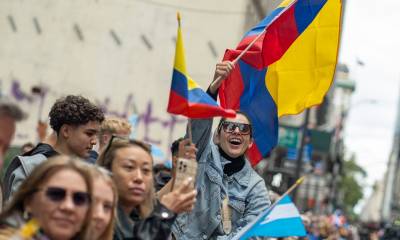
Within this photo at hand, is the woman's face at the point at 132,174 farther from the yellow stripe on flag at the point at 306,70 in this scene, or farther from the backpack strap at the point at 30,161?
the yellow stripe on flag at the point at 306,70

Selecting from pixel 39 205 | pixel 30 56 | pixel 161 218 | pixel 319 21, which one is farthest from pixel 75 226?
pixel 30 56

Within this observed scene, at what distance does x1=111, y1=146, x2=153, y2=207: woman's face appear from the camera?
17.0 feet

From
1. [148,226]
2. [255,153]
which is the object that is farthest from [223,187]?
[148,226]

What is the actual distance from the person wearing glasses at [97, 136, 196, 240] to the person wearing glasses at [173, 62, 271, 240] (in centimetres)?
132

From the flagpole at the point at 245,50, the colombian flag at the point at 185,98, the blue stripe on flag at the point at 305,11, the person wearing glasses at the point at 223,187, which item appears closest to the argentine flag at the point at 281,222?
the person wearing glasses at the point at 223,187

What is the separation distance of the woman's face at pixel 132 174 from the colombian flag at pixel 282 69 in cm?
282

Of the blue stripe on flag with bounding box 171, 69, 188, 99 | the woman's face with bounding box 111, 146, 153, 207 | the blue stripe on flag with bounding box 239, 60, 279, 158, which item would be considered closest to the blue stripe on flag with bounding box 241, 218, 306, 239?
the blue stripe on flag with bounding box 239, 60, 279, 158

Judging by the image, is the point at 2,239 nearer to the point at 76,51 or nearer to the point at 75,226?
the point at 75,226

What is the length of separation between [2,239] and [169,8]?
2603cm

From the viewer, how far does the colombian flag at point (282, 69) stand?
8.23 m

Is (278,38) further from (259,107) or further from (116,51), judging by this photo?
(116,51)

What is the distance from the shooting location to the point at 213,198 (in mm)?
6934

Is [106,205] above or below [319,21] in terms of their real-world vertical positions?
below

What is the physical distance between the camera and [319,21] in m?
8.81
